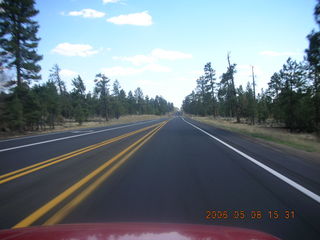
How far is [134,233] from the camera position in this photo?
244 cm

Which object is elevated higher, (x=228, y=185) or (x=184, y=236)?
(x=184, y=236)

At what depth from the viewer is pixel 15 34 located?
29.5 m

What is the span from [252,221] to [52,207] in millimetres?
3288

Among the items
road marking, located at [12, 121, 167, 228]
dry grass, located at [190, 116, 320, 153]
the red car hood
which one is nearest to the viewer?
the red car hood

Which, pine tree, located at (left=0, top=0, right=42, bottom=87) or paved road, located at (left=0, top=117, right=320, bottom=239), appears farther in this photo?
pine tree, located at (left=0, top=0, right=42, bottom=87)

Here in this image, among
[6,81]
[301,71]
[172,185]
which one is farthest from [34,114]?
[301,71]

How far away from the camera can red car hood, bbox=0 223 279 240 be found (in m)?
2.33

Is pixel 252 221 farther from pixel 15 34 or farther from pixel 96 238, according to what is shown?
pixel 15 34

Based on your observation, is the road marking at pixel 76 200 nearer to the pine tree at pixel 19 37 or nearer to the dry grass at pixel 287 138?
the dry grass at pixel 287 138

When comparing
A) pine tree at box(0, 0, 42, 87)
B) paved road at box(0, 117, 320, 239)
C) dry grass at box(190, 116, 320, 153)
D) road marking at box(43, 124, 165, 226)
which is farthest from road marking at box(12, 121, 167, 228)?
pine tree at box(0, 0, 42, 87)

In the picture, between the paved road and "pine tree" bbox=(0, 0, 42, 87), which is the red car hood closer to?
the paved road

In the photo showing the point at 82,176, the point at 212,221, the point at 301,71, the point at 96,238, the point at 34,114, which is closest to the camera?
the point at 96,238

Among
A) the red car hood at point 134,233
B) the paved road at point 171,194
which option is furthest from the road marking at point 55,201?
the red car hood at point 134,233

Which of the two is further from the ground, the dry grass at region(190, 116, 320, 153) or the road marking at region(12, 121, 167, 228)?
the road marking at region(12, 121, 167, 228)
